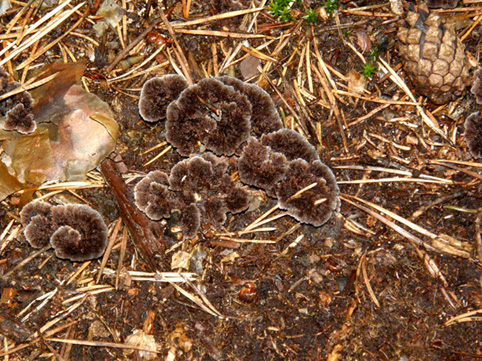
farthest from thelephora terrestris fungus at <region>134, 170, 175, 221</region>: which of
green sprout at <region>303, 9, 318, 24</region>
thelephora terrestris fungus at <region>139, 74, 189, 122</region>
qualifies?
green sprout at <region>303, 9, 318, 24</region>

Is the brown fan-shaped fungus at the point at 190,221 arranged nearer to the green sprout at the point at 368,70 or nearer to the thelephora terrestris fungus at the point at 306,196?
the thelephora terrestris fungus at the point at 306,196

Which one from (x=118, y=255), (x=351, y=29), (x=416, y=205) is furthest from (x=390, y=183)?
(x=118, y=255)

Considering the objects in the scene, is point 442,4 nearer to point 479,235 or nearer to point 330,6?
point 330,6

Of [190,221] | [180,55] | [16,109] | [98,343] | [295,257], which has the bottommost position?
[295,257]

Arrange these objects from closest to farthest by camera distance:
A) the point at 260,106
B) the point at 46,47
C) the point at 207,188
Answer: the point at 207,188, the point at 260,106, the point at 46,47

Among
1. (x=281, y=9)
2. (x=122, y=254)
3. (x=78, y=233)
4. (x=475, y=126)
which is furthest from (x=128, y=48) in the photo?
(x=475, y=126)

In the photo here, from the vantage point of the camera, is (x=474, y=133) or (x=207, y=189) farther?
(x=474, y=133)

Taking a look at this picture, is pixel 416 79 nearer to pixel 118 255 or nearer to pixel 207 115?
pixel 207 115

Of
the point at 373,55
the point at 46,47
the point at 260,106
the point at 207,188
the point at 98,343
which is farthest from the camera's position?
the point at 373,55
